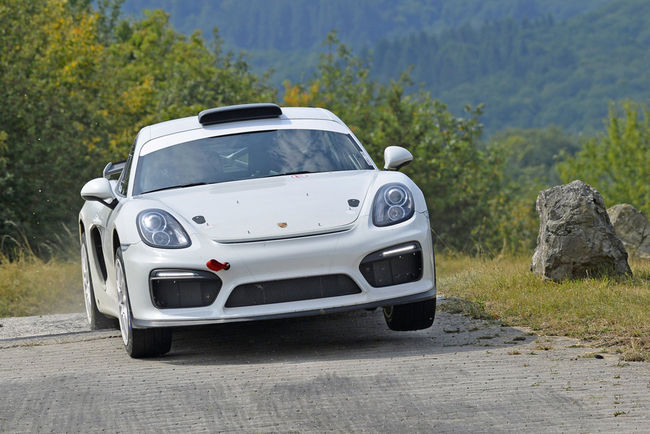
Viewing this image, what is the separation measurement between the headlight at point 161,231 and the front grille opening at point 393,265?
1.13 m

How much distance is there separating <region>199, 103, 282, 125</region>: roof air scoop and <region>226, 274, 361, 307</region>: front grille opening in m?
2.20

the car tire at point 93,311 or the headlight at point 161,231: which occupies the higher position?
the headlight at point 161,231

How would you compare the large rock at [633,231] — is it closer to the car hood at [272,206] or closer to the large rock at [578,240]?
the large rock at [578,240]

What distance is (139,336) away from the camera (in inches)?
273

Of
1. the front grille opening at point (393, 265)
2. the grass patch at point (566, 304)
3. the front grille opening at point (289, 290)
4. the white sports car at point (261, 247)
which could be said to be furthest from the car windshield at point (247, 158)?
the grass patch at point (566, 304)

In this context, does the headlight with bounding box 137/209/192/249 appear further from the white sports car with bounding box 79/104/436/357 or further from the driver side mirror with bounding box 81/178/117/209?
the driver side mirror with bounding box 81/178/117/209

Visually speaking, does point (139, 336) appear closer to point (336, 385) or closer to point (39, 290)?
point (336, 385)

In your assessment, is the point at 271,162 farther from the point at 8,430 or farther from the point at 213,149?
the point at 8,430

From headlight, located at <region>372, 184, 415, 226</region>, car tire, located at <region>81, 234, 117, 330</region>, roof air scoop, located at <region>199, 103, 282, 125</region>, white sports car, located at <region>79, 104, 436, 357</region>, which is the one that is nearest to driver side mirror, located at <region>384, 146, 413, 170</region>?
white sports car, located at <region>79, 104, 436, 357</region>

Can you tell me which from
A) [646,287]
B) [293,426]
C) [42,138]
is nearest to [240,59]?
[42,138]

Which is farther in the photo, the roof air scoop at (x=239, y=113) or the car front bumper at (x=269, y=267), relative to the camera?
the roof air scoop at (x=239, y=113)

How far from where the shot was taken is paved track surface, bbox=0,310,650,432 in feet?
16.0

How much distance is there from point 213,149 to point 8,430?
3393 millimetres

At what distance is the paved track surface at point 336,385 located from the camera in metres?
4.88
